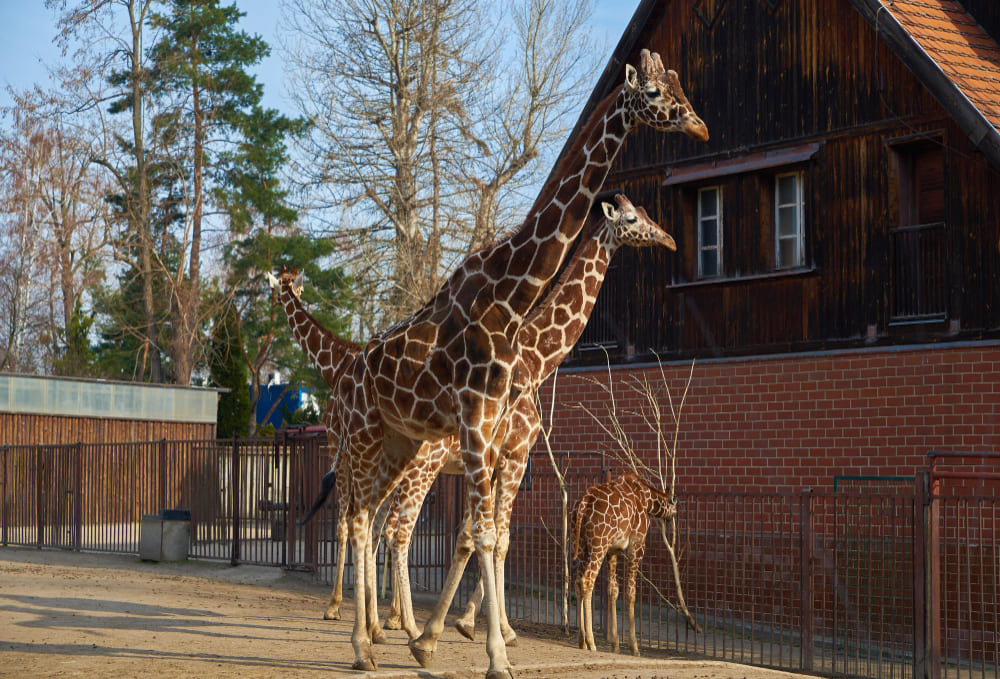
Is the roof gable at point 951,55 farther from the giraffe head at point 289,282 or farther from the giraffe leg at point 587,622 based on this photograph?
the giraffe head at point 289,282

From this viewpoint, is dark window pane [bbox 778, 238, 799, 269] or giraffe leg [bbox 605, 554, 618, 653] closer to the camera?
giraffe leg [bbox 605, 554, 618, 653]

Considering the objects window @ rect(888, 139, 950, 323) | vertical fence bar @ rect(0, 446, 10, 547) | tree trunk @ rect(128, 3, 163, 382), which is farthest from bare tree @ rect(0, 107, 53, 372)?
window @ rect(888, 139, 950, 323)

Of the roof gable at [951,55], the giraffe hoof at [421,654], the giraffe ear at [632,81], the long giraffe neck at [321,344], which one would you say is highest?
the roof gable at [951,55]

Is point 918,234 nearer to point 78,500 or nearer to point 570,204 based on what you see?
point 570,204

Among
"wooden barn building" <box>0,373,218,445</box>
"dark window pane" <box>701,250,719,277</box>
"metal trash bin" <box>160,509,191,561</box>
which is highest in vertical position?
"dark window pane" <box>701,250,719,277</box>

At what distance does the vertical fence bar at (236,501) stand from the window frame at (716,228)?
789cm

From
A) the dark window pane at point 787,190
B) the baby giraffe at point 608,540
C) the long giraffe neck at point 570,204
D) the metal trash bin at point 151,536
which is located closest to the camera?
the long giraffe neck at point 570,204

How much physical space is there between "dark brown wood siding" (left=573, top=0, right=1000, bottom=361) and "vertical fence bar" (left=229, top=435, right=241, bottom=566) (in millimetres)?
5843

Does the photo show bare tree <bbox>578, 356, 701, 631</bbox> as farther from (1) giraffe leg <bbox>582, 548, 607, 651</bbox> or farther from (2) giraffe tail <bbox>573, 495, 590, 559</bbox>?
(1) giraffe leg <bbox>582, 548, 607, 651</bbox>

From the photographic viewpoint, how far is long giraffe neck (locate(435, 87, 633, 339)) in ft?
29.2

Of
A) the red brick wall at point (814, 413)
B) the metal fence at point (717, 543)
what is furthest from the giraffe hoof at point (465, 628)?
the red brick wall at point (814, 413)

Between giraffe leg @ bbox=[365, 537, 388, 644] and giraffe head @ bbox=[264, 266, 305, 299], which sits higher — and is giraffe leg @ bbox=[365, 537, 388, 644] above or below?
below

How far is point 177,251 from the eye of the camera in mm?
45156

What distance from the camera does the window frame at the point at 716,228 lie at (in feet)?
58.7
